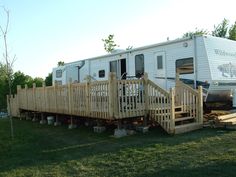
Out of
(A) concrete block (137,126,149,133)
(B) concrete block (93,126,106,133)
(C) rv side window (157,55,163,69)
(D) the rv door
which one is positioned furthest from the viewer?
(D) the rv door

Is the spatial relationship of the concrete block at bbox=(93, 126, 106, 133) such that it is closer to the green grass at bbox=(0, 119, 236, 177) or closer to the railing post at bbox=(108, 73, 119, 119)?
the green grass at bbox=(0, 119, 236, 177)

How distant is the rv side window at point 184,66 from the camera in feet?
39.7

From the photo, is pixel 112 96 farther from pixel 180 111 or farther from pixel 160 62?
pixel 160 62

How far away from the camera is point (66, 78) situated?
62.4 ft

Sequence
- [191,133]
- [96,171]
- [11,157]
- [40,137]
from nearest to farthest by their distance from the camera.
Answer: [96,171] → [11,157] → [191,133] → [40,137]

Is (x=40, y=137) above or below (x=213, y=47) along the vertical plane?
below

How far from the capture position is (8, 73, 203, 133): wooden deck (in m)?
9.64

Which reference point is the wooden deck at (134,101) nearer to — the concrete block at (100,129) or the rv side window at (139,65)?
the concrete block at (100,129)

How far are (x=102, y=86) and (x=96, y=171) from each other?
4197 millimetres

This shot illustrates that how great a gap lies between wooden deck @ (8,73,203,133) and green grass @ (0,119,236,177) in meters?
0.63

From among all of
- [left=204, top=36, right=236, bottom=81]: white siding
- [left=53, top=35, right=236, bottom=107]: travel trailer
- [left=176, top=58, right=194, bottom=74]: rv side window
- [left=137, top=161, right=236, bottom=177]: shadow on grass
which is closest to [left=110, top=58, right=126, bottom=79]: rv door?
[left=53, top=35, right=236, bottom=107]: travel trailer

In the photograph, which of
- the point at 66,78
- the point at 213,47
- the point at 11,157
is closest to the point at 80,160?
the point at 11,157

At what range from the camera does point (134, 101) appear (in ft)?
33.0

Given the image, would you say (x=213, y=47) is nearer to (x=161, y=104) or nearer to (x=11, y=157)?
(x=161, y=104)
